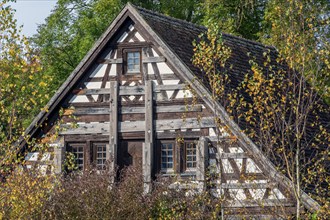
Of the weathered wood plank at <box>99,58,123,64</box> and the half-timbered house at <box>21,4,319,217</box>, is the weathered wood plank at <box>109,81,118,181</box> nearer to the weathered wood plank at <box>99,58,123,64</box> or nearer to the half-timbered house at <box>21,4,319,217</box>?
the half-timbered house at <box>21,4,319,217</box>

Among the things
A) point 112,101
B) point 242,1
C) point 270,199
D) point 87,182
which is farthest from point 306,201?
point 242,1

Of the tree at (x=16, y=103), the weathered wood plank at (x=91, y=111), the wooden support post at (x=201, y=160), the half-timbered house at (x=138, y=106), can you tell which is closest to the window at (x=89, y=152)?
the half-timbered house at (x=138, y=106)

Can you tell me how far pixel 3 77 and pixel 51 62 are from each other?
800 inches

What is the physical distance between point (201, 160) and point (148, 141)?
5.57 feet

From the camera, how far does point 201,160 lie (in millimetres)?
21531

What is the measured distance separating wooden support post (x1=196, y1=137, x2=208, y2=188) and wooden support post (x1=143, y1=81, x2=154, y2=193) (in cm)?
126

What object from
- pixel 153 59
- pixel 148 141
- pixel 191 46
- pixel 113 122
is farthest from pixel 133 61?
pixel 148 141

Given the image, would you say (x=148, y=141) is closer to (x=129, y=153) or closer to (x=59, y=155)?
(x=129, y=153)

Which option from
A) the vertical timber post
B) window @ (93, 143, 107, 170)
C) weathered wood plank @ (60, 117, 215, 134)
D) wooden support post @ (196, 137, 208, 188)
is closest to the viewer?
wooden support post @ (196, 137, 208, 188)

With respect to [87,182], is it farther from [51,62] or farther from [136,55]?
[51,62]

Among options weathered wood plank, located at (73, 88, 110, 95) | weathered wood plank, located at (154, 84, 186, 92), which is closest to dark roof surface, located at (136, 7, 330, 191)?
weathered wood plank, located at (154, 84, 186, 92)

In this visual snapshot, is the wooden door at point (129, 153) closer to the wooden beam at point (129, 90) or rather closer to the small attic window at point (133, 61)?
the wooden beam at point (129, 90)

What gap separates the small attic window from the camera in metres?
23.3

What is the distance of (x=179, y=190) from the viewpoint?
21.1m
